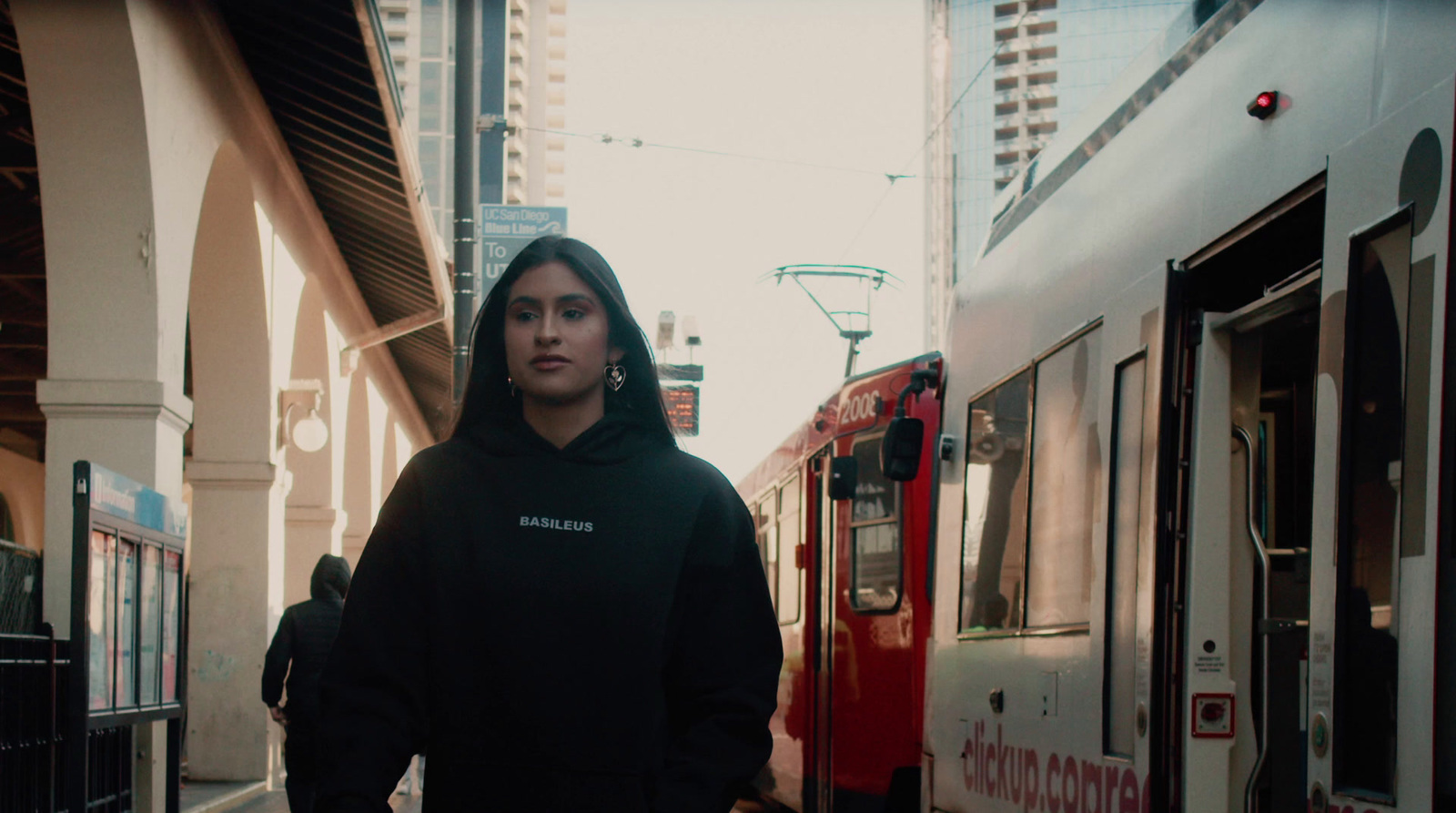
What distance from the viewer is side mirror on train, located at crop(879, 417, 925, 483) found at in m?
8.27

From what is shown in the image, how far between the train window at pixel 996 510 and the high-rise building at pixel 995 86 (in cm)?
8811

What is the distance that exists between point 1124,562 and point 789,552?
8027 millimetres

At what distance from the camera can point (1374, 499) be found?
2963 millimetres

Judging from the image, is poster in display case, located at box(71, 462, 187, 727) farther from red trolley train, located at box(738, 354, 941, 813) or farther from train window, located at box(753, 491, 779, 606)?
train window, located at box(753, 491, 779, 606)

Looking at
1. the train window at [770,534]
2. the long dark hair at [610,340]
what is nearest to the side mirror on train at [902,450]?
the train window at [770,534]

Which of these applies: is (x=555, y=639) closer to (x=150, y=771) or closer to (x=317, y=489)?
(x=150, y=771)

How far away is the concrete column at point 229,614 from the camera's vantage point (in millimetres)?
13211

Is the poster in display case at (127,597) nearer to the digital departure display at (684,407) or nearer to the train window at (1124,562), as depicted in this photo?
the train window at (1124,562)

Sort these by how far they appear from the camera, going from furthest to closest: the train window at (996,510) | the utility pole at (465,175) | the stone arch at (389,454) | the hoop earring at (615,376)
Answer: the stone arch at (389,454)
the utility pole at (465,175)
the train window at (996,510)
the hoop earring at (615,376)

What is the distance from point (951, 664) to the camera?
6.90m

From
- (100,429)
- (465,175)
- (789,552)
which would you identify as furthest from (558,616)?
(465,175)

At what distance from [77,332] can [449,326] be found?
1110 centimetres

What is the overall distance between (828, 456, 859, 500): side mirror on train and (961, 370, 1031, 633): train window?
129 inches

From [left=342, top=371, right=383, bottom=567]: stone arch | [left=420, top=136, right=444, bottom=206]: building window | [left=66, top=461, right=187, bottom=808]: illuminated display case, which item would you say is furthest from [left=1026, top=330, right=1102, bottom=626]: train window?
[left=420, top=136, right=444, bottom=206]: building window
